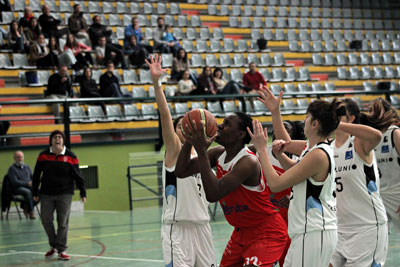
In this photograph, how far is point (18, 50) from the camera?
17.4m

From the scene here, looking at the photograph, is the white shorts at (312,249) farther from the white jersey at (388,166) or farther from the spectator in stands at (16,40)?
the spectator in stands at (16,40)

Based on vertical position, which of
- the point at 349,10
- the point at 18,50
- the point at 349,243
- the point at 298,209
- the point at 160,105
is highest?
the point at 349,10

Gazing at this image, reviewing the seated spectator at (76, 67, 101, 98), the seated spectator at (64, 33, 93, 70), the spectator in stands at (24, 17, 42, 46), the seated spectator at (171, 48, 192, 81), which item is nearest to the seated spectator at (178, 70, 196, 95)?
the seated spectator at (171, 48, 192, 81)

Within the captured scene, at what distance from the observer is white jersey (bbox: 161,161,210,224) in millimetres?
5277

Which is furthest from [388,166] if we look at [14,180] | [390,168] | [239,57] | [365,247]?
[239,57]

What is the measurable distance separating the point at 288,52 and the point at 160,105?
19.6 metres

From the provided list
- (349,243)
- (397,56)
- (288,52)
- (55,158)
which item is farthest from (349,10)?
(349,243)

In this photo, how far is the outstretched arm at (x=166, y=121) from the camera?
16.9 ft

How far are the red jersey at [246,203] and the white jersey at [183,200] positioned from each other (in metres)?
0.47

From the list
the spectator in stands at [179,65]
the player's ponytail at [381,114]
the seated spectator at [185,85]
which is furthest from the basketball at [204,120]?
the spectator in stands at [179,65]

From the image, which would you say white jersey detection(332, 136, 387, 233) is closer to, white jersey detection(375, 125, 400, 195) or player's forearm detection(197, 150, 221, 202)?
white jersey detection(375, 125, 400, 195)

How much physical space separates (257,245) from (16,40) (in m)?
13.9

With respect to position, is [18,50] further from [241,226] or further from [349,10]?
[349,10]

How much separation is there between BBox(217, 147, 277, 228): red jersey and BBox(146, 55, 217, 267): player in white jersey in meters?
0.50
